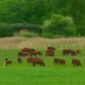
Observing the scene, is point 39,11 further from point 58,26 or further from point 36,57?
point 36,57

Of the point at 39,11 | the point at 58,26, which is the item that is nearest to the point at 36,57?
the point at 58,26

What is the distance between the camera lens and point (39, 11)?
297 feet

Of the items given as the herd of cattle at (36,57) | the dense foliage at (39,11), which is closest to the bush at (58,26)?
the dense foliage at (39,11)

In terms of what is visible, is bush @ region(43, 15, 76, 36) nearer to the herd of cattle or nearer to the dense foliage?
the dense foliage

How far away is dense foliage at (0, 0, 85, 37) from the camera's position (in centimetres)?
8462

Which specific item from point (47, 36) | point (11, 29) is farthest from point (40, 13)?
point (47, 36)

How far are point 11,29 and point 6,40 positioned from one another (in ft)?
57.7

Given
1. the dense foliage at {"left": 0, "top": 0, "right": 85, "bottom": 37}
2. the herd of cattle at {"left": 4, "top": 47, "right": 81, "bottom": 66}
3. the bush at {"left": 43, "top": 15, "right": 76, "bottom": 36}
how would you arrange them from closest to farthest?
the herd of cattle at {"left": 4, "top": 47, "right": 81, "bottom": 66} < the bush at {"left": 43, "top": 15, "right": 76, "bottom": 36} < the dense foliage at {"left": 0, "top": 0, "right": 85, "bottom": 37}

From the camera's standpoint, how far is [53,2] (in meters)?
86.0

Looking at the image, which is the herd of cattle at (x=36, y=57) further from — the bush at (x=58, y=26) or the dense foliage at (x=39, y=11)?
the dense foliage at (x=39, y=11)

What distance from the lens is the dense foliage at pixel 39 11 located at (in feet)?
278

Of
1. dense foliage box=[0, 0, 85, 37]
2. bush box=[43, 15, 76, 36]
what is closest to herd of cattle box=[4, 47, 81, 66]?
bush box=[43, 15, 76, 36]

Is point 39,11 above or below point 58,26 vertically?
above

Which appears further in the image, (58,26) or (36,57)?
(58,26)
